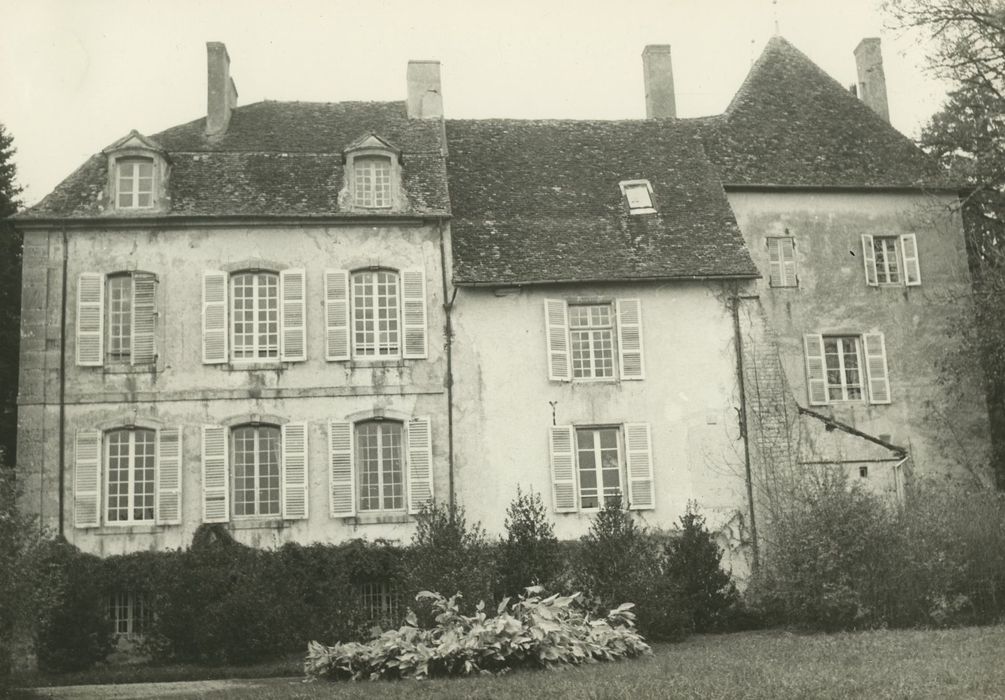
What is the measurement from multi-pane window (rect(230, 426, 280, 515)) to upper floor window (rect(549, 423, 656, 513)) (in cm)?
529

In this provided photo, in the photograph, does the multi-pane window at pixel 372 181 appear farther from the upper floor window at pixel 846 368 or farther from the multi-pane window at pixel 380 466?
the upper floor window at pixel 846 368

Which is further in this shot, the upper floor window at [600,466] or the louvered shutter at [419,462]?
the upper floor window at [600,466]

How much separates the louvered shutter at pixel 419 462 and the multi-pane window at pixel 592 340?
3.21 m

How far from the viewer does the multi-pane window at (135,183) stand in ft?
74.5

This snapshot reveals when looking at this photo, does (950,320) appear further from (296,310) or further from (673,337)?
(296,310)

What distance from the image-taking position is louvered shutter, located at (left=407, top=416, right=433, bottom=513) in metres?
22.0

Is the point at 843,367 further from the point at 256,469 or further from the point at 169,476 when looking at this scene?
the point at 169,476

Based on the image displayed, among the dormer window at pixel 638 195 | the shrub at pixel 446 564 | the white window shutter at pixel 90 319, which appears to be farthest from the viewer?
the dormer window at pixel 638 195

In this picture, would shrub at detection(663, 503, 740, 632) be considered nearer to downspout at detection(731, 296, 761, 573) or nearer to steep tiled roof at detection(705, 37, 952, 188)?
downspout at detection(731, 296, 761, 573)

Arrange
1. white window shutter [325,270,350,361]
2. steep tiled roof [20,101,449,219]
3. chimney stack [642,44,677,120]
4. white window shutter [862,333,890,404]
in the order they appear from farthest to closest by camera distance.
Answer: chimney stack [642,44,677,120]
white window shutter [862,333,890,404]
steep tiled roof [20,101,449,219]
white window shutter [325,270,350,361]

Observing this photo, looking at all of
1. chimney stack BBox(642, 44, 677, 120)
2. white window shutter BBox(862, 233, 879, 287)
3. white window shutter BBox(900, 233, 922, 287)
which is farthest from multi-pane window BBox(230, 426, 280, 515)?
white window shutter BBox(900, 233, 922, 287)

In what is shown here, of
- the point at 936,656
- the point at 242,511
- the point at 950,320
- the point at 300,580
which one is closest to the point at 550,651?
the point at 936,656

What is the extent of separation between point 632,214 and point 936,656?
1310 cm

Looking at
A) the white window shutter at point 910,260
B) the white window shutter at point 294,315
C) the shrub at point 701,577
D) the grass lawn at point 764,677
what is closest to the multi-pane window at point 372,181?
the white window shutter at point 294,315
